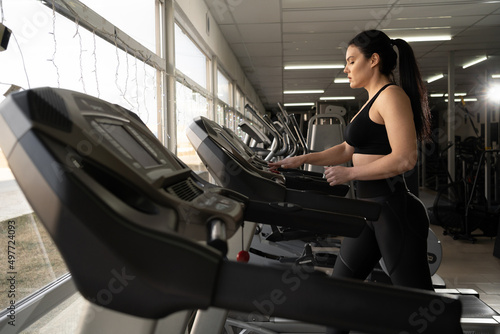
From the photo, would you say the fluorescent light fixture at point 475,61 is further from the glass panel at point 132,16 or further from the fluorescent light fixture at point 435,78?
the glass panel at point 132,16

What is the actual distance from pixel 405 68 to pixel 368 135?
0.96ft

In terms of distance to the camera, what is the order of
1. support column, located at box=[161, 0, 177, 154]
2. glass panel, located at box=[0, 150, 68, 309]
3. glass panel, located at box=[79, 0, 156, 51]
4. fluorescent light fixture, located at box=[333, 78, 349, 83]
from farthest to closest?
1. fluorescent light fixture, located at box=[333, 78, 349, 83]
2. support column, located at box=[161, 0, 177, 154]
3. glass panel, located at box=[79, 0, 156, 51]
4. glass panel, located at box=[0, 150, 68, 309]

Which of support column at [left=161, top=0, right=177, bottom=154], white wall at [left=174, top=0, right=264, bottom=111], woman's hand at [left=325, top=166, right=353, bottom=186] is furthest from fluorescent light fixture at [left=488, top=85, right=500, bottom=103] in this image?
woman's hand at [left=325, top=166, right=353, bottom=186]

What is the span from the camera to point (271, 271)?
1.80 ft

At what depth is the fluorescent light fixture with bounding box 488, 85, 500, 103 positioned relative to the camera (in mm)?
6730

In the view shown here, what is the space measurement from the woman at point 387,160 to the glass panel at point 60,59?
105cm

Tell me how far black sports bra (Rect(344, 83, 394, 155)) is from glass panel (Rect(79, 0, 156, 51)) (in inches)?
52.2

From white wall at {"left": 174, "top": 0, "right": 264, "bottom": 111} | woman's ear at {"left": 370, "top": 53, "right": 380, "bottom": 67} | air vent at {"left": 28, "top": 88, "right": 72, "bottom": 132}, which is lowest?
air vent at {"left": 28, "top": 88, "right": 72, "bottom": 132}

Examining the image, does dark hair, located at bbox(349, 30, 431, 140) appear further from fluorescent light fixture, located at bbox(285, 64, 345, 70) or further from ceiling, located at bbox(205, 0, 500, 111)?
fluorescent light fixture, located at bbox(285, 64, 345, 70)

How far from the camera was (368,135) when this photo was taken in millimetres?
1570

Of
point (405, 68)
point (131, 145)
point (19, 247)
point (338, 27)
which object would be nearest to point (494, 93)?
point (338, 27)

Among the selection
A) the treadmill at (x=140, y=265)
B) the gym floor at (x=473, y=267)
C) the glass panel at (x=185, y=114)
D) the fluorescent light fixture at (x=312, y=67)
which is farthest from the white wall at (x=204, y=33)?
the treadmill at (x=140, y=265)

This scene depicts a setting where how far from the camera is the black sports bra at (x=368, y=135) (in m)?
→ 1.55

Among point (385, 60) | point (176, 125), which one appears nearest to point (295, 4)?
point (176, 125)
